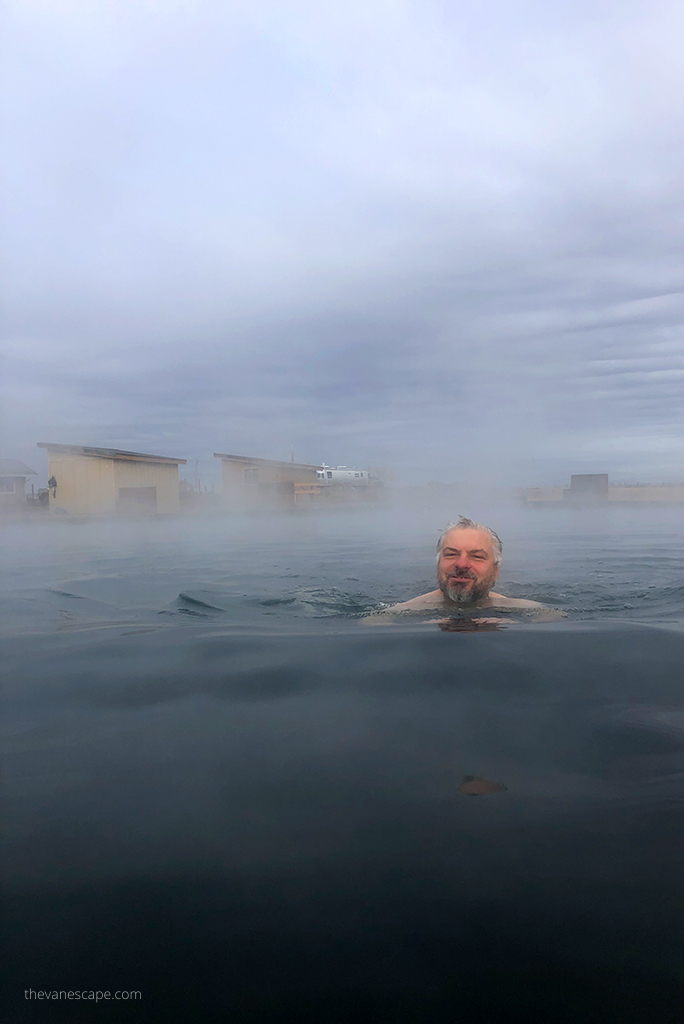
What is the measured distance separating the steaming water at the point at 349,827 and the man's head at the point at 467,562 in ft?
4.47

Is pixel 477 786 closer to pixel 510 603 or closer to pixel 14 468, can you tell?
pixel 510 603

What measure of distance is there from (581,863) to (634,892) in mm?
108

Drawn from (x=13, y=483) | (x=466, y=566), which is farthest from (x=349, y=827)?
(x=13, y=483)

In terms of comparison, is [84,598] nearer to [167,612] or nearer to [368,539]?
[167,612]

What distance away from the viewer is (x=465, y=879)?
1.19 meters

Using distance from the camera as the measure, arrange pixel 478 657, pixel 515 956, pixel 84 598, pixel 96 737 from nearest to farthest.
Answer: pixel 515 956 → pixel 96 737 → pixel 478 657 → pixel 84 598

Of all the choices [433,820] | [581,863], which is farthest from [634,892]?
[433,820]

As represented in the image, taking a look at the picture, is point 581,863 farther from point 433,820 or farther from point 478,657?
point 478,657

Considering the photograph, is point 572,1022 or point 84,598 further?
point 84,598

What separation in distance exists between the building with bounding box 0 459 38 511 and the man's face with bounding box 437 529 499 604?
58.0 ft

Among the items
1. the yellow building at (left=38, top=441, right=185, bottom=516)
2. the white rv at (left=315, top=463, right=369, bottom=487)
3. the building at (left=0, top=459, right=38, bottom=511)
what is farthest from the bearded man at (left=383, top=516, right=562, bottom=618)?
the white rv at (left=315, top=463, right=369, bottom=487)

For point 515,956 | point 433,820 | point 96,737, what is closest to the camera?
point 515,956

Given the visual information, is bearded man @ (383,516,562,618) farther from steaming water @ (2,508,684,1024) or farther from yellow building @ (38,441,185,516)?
yellow building @ (38,441,185,516)

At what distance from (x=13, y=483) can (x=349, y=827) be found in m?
21.7
